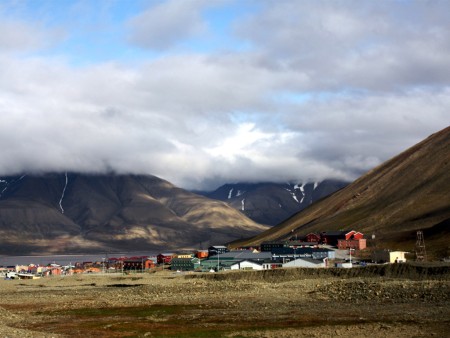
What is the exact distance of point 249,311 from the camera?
3108 inches

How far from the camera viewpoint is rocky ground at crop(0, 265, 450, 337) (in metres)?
63.3

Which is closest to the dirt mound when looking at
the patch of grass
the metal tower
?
the metal tower

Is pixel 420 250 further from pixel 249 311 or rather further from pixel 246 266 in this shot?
pixel 249 311

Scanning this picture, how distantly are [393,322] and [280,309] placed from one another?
1738 centimetres

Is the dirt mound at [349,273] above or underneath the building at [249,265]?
underneath

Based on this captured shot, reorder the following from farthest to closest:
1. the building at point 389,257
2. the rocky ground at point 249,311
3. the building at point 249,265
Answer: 1. the building at point 249,265
2. the building at point 389,257
3. the rocky ground at point 249,311

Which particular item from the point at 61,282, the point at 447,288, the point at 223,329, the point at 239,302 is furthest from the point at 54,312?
the point at 61,282

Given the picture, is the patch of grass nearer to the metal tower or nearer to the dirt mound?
the dirt mound

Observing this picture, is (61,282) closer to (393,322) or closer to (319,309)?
(319,309)

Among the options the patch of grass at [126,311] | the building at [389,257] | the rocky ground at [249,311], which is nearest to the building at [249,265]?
the building at [389,257]

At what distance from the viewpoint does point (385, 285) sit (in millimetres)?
97438

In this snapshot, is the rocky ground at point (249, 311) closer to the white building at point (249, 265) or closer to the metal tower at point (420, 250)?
the metal tower at point (420, 250)

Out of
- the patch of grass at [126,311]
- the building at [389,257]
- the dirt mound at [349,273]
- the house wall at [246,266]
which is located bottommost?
the patch of grass at [126,311]

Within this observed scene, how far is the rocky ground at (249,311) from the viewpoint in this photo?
2494 inches
